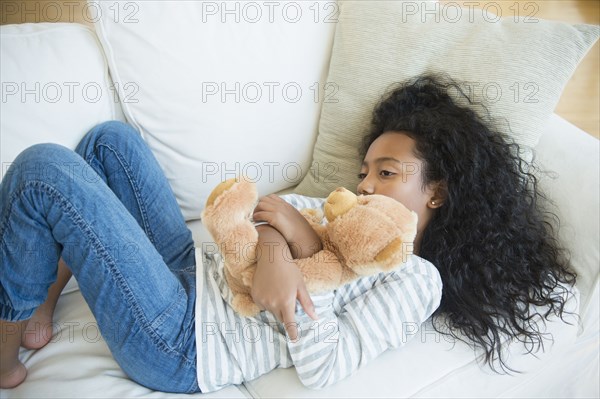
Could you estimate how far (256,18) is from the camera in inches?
44.7

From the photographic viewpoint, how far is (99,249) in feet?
2.58

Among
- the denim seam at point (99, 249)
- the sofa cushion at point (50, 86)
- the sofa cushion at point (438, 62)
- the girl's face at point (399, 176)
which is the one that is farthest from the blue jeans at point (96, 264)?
the sofa cushion at point (438, 62)

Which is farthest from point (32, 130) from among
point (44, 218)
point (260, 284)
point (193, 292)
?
point (260, 284)

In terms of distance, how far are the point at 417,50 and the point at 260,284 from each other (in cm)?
65

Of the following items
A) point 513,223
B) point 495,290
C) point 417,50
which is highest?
point 417,50

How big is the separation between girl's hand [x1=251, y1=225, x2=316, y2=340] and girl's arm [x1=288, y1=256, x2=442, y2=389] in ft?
0.18

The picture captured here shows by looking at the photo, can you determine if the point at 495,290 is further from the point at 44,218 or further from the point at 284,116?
the point at 44,218

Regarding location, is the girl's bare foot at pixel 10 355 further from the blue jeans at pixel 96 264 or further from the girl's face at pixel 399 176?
the girl's face at pixel 399 176

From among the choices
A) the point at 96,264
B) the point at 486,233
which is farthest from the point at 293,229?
the point at 486,233

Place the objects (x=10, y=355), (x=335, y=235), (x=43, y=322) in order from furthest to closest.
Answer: (x=43, y=322)
(x=10, y=355)
(x=335, y=235)

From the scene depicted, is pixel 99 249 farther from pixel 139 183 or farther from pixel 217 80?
pixel 217 80

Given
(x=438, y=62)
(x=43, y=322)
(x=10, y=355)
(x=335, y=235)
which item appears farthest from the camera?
(x=438, y=62)

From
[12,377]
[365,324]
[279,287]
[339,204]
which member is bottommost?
[12,377]

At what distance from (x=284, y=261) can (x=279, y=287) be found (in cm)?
4
